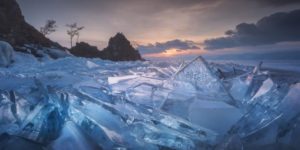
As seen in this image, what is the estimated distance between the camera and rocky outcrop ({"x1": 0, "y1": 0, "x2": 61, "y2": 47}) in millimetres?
28864

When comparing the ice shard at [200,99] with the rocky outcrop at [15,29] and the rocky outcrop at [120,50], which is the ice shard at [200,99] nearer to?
the rocky outcrop at [15,29]

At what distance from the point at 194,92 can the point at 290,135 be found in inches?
27.0

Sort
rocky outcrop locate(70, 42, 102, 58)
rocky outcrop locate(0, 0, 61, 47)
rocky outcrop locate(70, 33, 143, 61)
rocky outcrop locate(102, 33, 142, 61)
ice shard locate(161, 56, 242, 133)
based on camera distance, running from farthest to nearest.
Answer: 1. rocky outcrop locate(102, 33, 142, 61)
2. rocky outcrop locate(70, 33, 143, 61)
3. rocky outcrop locate(70, 42, 102, 58)
4. rocky outcrop locate(0, 0, 61, 47)
5. ice shard locate(161, 56, 242, 133)

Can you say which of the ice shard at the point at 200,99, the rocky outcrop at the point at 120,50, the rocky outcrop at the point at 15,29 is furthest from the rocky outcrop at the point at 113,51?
the ice shard at the point at 200,99

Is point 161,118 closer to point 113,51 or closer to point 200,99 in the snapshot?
point 200,99

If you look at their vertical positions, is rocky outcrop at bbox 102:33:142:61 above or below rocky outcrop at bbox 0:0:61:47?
below

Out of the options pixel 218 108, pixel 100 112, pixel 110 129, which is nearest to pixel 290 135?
pixel 218 108

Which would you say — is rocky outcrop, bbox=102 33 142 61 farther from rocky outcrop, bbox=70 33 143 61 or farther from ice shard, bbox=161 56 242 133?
Result: ice shard, bbox=161 56 242 133

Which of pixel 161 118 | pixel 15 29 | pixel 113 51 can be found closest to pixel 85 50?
pixel 113 51

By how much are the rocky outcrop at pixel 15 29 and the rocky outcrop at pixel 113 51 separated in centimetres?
349

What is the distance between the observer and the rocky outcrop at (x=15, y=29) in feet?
94.7

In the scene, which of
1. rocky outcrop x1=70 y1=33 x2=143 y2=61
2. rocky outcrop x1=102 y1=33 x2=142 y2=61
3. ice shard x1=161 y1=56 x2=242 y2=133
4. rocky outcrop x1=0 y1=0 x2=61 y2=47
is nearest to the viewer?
ice shard x1=161 y1=56 x2=242 y2=133

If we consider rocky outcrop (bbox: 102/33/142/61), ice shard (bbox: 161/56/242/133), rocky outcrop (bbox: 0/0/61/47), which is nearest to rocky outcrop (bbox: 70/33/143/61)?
rocky outcrop (bbox: 102/33/142/61)

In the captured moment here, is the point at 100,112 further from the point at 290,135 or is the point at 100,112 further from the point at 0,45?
the point at 0,45
